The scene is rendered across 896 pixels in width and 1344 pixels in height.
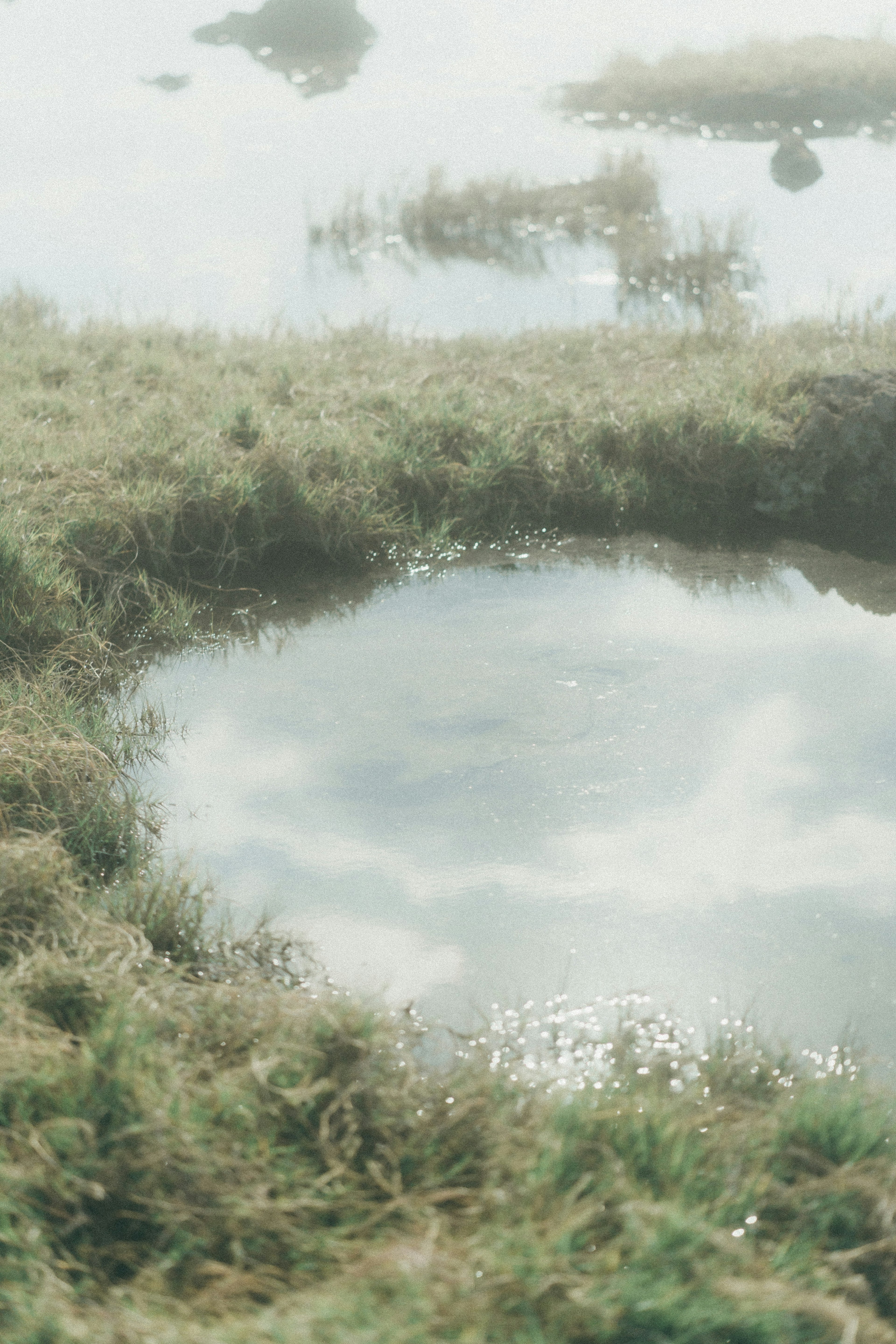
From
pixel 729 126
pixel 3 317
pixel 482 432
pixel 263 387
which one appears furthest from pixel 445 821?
pixel 729 126

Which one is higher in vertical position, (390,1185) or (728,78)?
(728,78)

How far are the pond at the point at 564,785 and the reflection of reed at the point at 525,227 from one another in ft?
25.6

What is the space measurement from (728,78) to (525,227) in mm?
9159

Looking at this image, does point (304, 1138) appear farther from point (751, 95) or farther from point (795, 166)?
point (751, 95)

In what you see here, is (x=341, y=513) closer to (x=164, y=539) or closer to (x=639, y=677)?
(x=164, y=539)

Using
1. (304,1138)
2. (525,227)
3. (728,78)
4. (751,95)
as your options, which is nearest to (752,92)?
(751,95)

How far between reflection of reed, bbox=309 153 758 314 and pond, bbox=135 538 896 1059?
7.79 m

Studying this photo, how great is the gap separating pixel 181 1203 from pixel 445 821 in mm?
1578

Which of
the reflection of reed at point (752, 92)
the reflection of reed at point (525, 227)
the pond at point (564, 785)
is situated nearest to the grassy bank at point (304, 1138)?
the pond at point (564, 785)

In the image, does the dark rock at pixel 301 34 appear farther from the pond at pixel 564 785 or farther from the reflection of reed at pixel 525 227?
the pond at pixel 564 785

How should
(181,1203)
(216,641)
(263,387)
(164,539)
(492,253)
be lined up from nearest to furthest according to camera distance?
(181,1203)
(216,641)
(164,539)
(263,387)
(492,253)

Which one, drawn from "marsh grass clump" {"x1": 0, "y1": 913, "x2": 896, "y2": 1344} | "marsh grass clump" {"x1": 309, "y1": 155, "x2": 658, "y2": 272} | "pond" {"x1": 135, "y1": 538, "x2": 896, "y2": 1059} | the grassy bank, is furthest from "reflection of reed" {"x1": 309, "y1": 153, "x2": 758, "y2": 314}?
"marsh grass clump" {"x1": 0, "y1": 913, "x2": 896, "y2": 1344}

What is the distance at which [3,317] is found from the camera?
8055mm

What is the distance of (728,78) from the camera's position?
20.1 meters
